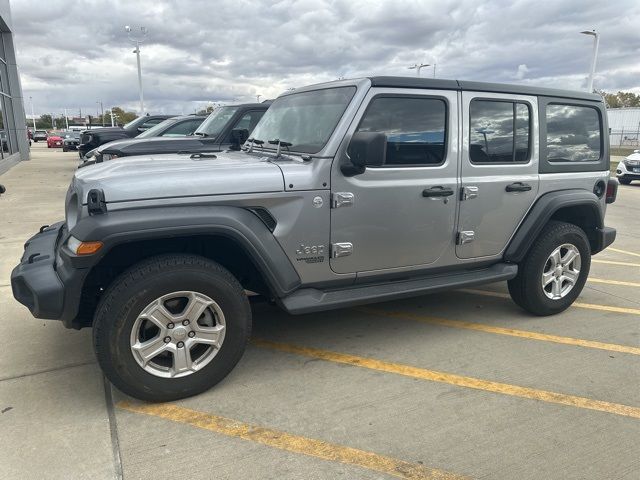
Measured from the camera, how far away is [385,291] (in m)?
3.58

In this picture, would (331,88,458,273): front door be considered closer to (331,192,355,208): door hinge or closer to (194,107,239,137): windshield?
(331,192,355,208): door hinge

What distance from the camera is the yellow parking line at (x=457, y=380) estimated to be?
9.93 feet

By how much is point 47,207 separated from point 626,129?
54.3 metres

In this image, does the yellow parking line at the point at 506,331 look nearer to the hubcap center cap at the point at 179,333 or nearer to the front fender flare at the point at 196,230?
the front fender flare at the point at 196,230

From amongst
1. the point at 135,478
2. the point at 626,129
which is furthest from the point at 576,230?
the point at 626,129

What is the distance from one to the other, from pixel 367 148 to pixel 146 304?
1.58 metres

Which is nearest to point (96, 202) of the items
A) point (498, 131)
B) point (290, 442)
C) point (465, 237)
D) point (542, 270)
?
point (290, 442)

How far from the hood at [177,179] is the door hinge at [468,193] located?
145 cm

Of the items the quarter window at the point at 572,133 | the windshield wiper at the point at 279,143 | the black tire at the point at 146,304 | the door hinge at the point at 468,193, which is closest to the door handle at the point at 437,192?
the door hinge at the point at 468,193

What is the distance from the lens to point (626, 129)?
49219 millimetres

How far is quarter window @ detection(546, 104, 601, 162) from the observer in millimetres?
4223

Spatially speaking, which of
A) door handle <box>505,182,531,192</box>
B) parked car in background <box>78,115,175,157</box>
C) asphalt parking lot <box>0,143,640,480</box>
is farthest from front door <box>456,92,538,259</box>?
parked car in background <box>78,115,175,157</box>

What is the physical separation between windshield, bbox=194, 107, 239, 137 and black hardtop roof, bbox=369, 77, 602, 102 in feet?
16.4

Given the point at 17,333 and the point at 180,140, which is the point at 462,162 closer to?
the point at 17,333
